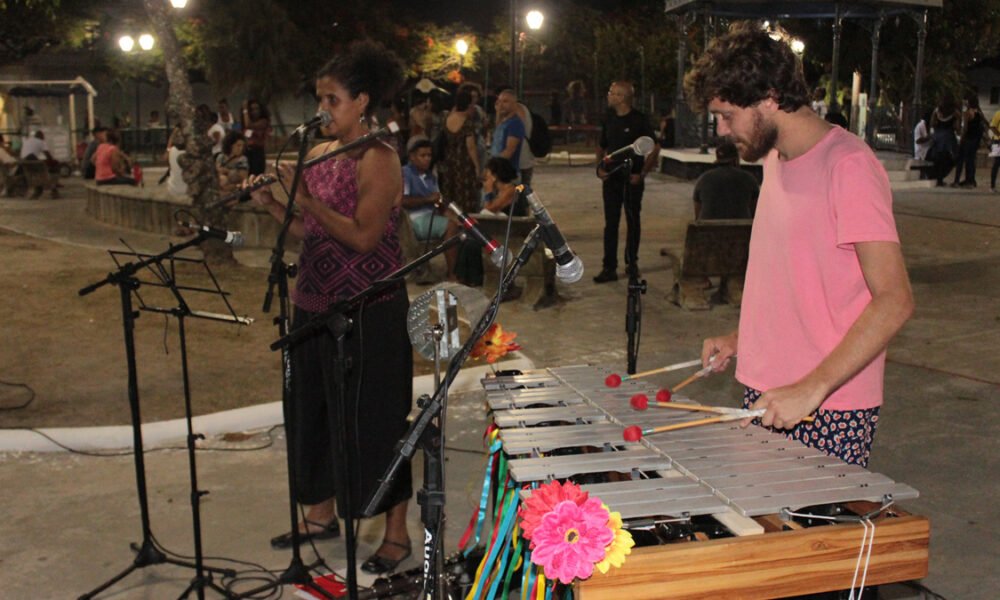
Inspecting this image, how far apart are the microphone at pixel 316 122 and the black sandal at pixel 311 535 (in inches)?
76.5

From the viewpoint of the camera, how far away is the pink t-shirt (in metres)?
3.03

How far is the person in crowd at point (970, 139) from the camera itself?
64.7 feet

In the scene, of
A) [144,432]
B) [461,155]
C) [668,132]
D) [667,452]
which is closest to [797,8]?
[668,132]

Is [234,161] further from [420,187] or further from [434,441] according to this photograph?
[434,441]

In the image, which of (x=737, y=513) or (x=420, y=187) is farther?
(x=420, y=187)

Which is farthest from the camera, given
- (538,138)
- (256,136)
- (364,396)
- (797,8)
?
(797,8)

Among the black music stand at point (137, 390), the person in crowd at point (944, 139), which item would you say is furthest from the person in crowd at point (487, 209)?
the person in crowd at point (944, 139)

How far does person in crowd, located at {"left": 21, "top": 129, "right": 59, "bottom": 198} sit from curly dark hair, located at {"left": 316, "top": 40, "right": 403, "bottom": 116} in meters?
19.3

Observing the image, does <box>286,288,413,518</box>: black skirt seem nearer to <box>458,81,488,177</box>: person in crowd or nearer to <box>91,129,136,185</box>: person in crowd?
<box>458,81,488,177</box>: person in crowd

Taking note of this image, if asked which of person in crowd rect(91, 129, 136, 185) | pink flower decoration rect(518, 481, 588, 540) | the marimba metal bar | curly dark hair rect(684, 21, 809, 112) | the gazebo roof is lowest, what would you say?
person in crowd rect(91, 129, 136, 185)

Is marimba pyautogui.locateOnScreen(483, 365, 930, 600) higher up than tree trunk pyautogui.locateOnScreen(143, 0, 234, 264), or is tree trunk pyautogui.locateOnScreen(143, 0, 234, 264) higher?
tree trunk pyautogui.locateOnScreen(143, 0, 234, 264)

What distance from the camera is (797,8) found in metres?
22.4

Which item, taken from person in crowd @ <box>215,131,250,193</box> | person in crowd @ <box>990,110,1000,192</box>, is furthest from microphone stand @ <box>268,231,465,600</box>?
person in crowd @ <box>990,110,1000,192</box>

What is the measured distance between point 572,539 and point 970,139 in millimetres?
20302
